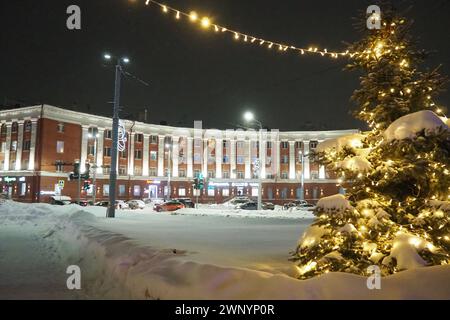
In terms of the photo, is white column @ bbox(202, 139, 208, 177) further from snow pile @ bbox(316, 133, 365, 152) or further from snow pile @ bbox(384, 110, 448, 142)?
snow pile @ bbox(384, 110, 448, 142)

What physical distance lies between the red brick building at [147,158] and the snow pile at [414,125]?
52.0m

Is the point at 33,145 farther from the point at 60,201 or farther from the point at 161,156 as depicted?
the point at 161,156

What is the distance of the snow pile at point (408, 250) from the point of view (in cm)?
637

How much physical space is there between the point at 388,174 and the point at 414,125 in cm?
85

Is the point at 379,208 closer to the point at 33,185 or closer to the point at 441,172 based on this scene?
the point at 441,172

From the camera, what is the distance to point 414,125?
6.84 metres

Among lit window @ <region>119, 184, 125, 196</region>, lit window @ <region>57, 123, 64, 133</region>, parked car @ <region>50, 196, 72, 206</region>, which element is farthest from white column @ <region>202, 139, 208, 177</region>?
parked car @ <region>50, 196, 72, 206</region>

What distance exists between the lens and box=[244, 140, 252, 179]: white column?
81.1 meters

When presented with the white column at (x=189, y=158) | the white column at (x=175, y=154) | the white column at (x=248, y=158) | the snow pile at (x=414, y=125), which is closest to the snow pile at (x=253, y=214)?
the snow pile at (x=414, y=125)

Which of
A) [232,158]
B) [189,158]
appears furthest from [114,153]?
[232,158]

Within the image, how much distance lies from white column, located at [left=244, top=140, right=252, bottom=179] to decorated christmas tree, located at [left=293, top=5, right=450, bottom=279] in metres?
72.8
